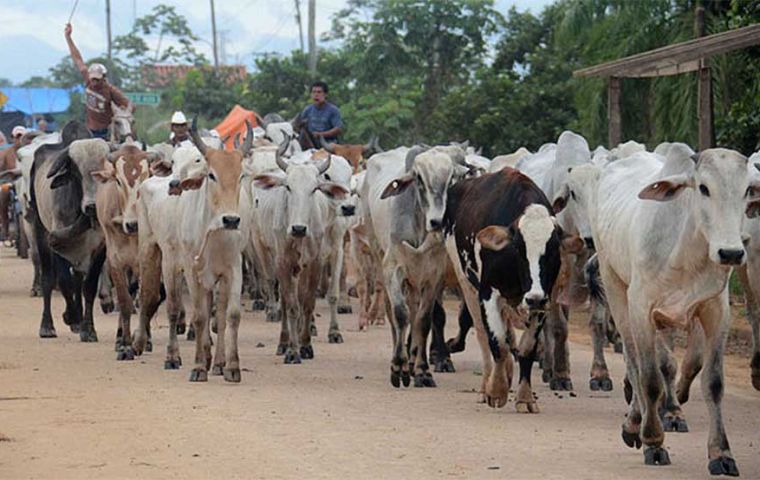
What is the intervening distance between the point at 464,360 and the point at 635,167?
496cm

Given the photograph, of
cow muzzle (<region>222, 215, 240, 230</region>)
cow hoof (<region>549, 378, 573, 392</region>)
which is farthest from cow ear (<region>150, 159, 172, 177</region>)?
cow hoof (<region>549, 378, 573, 392</region>)

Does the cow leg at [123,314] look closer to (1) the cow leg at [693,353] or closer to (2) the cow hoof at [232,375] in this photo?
(2) the cow hoof at [232,375]

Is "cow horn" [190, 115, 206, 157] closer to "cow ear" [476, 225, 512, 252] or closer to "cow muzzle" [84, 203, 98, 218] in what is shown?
"cow ear" [476, 225, 512, 252]

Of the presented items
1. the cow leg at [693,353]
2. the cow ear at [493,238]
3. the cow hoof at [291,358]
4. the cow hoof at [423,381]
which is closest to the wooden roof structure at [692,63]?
the cow hoof at [423,381]

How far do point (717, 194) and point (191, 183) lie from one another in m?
5.22

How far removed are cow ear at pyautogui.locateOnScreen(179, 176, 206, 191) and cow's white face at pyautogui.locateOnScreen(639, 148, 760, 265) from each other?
478 cm

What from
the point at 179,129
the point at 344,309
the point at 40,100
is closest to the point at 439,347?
the point at 344,309

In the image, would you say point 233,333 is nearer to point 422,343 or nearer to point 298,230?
point 422,343

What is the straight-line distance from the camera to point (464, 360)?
1501 centimetres

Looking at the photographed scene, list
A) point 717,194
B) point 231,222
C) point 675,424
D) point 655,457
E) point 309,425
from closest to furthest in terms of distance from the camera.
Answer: point 717,194 < point 655,457 < point 675,424 < point 309,425 < point 231,222

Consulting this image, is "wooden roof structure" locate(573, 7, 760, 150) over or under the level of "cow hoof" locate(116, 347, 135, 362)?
over

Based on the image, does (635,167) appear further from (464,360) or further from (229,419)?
(464,360)

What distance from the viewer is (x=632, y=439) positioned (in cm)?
944

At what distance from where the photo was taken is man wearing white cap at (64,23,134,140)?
1793cm
